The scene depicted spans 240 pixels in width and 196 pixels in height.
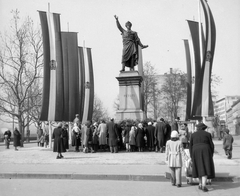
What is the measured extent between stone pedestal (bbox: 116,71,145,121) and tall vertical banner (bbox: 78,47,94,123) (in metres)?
8.22

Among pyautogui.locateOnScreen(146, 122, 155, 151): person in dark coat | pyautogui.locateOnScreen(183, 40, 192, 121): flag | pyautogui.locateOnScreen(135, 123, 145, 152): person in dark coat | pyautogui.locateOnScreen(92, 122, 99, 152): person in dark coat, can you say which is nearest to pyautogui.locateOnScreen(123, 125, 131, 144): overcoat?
pyautogui.locateOnScreen(135, 123, 145, 152): person in dark coat

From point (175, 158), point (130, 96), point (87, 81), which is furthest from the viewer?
point (87, 81)

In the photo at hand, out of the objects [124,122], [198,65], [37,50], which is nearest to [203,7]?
[198,65]

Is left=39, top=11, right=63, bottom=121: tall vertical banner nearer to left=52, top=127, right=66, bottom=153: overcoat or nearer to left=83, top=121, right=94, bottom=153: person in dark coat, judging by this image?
left=83, top=121, right=94, bottom=153: person in dark coat

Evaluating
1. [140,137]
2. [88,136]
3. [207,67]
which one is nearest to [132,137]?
[140,137]

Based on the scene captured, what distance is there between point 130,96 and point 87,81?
9.44 metres

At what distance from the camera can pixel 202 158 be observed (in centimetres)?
732

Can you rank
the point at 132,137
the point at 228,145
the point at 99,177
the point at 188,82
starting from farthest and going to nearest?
the point at 188,82 → the point at 132,137 → the point at 228,145 → the point at 99,177

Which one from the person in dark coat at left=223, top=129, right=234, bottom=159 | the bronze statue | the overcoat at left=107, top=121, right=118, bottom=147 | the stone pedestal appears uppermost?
the bronze statue

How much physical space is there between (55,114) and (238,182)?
39.6ft

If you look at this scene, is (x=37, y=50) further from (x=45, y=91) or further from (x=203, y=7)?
(x=203, y=7)

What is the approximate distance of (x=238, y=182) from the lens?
8531 mm

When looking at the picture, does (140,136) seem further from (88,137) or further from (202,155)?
(202,155)

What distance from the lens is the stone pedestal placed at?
17.5 meters
